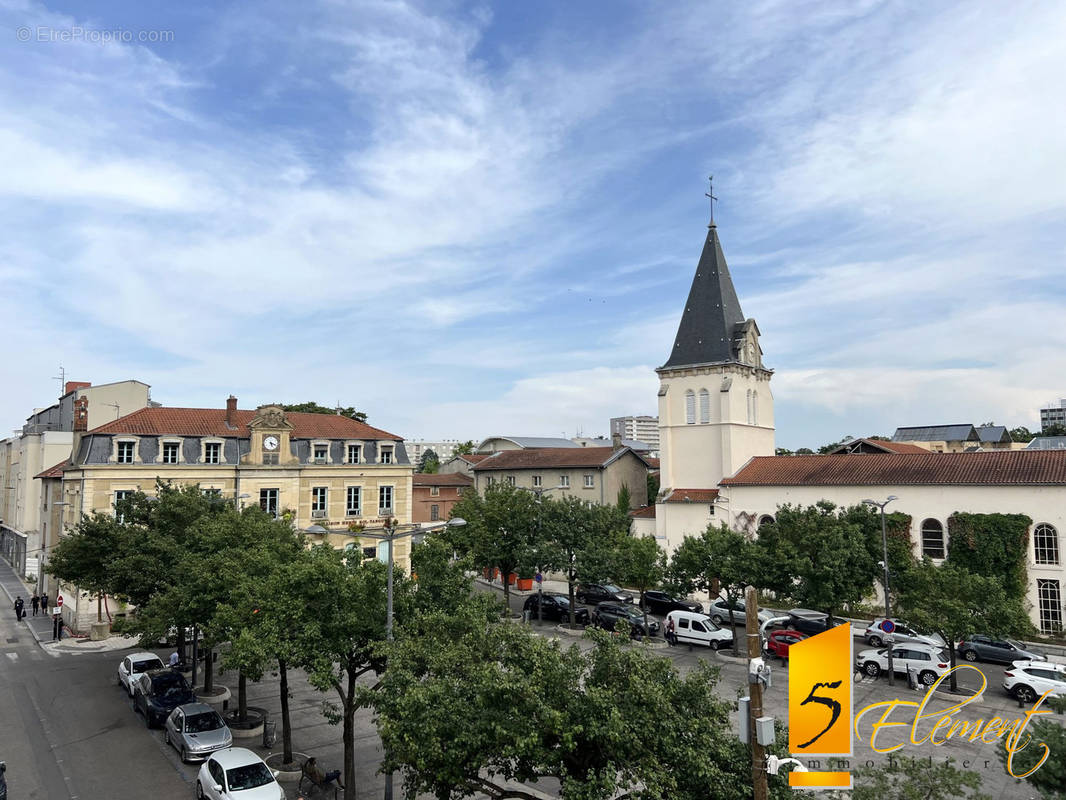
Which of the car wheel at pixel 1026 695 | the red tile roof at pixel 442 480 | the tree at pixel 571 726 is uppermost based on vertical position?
the red tile roof at pixel 442 480

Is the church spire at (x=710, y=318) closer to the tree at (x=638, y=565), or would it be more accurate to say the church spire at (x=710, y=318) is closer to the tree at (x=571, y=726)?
the tree at (x=638, y=565)

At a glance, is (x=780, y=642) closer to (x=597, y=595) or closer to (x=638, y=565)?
(x=638, y=565)

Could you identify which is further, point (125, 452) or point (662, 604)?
point (662, 604)

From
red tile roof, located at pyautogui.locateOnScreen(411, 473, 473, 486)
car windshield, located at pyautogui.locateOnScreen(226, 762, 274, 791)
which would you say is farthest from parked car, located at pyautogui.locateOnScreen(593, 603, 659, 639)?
red tile roof, located at pyautogui.locateOnScreen(411, 473, 473, 486)

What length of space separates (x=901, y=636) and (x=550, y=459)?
117 ft

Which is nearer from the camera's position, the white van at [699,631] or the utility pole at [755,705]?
the utility pole at [755,705]

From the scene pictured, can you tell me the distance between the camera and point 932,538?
40.2 meters

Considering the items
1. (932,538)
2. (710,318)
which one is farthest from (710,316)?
(932,538)

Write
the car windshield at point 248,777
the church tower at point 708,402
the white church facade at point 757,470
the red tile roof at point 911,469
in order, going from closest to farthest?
the car windshield at point 248,777 < the white church facade at point 757,470 < the red tile roof at point 911,469 < the church tower at point 708,402

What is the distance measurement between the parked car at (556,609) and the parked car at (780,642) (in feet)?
37.3

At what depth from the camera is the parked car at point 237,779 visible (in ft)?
56.7

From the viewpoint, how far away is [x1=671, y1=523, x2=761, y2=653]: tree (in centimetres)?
3259

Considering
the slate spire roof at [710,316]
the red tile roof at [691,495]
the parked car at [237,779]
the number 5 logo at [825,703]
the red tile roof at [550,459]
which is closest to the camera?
the number 5 logo at [825,703]

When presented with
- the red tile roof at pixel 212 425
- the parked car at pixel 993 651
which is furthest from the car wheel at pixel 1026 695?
the red tile roof at pixel 212 425
